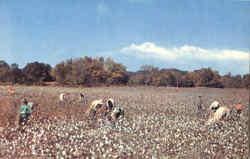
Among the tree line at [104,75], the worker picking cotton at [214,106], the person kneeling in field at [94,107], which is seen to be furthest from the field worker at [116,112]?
the worker picking cotton at [214,106]

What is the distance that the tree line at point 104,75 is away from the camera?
4359 millimetres

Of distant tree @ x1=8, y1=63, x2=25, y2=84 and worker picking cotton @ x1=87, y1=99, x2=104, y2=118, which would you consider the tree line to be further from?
worker picking cotton @ x1=87, y1=99, x2=104, y2=118

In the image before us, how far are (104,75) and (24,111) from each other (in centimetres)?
148

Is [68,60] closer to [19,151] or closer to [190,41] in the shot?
[19,151]

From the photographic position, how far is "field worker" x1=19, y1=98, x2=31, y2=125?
4121 mm

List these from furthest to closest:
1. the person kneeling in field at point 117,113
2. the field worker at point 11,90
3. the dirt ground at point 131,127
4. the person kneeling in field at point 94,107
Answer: the person kneeling in field at point 117,113, the person kneeling in field at point 94,107, the field worker at point 11,90, the dirt ground at point 131,127

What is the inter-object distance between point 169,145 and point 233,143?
113cm

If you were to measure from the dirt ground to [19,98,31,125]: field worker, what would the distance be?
0.08 metres

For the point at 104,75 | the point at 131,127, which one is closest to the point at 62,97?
the point at 104,75

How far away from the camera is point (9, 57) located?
4434 millimetres

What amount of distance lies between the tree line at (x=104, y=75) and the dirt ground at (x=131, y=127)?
125 millimetres

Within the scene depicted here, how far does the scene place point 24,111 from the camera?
418cm

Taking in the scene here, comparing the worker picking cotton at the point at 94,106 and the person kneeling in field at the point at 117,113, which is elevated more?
the worker picking cotton at the point at 94,106

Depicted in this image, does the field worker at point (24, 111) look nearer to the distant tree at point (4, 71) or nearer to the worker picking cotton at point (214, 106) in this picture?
the distant tree at point (4, 71)
